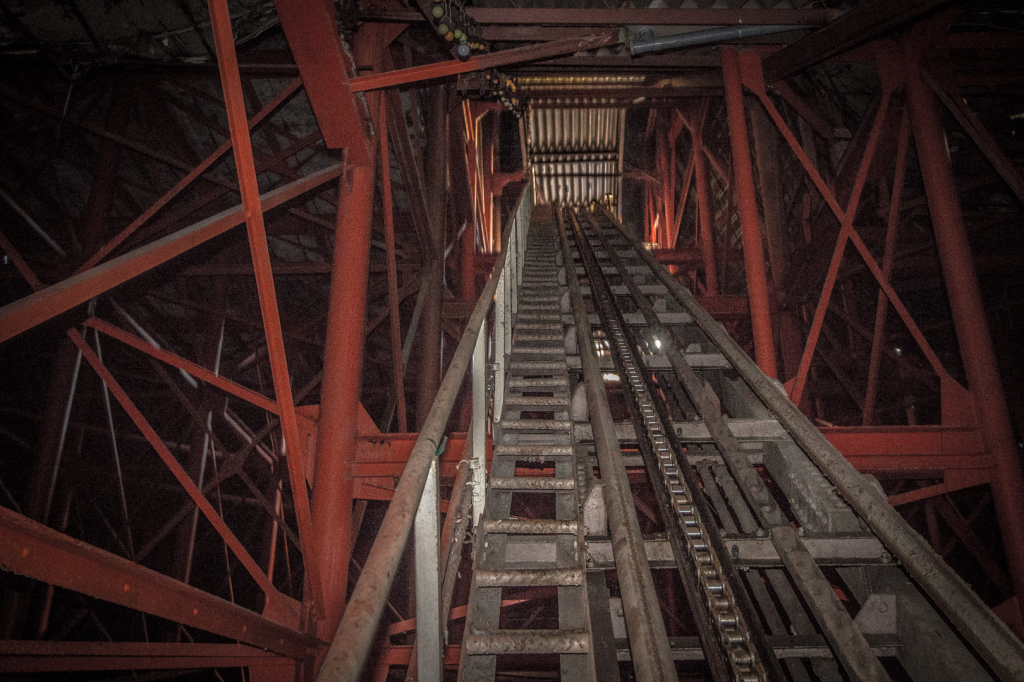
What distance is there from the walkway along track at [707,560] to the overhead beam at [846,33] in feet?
12.4

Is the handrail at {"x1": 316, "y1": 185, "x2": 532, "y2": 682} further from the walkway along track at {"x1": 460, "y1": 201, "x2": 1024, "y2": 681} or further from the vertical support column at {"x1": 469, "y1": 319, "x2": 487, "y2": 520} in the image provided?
the walkway along track at {"x1": 460, "y1": 201, "x2": 1024, "y2": 681}

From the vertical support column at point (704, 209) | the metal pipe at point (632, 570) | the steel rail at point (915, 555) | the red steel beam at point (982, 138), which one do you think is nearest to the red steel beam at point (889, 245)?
the red steel beam at point (982, 138)

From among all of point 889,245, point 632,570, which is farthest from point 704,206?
point 632,570

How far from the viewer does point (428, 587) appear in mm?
1867

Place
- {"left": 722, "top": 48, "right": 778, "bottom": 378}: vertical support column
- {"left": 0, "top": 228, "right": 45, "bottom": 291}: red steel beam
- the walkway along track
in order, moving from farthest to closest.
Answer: {"left": 722, "top": 48, "right": 778, "bottom": 378}: vertical support column → {"left": 0, "top": 228, "right": 45, "bottom": 291}: red steel beam → the walkway along track

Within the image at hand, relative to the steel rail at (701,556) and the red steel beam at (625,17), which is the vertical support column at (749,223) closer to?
the red steel beam at (625,17)

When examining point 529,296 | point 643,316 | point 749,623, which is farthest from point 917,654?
point 529,296

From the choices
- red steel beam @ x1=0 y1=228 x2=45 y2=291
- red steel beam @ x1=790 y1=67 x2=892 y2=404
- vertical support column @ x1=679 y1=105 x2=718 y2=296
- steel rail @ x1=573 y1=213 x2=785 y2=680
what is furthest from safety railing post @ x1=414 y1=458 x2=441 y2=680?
vertical support column @ x1=679 y1=105 x2=718 y2=296

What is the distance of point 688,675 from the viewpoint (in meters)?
4.26

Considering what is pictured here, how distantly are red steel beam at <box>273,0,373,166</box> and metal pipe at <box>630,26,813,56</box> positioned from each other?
3680 millimetres

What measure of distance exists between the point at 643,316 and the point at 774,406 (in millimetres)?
2550

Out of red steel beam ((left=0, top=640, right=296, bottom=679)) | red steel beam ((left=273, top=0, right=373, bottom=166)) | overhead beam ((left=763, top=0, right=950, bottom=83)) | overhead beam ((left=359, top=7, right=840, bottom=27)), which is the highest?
overhead beam ((left=359, top=7, right=840, bottom=27))

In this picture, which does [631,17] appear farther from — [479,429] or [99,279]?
[99,279]

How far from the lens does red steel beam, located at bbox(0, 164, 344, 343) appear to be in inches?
72.8
